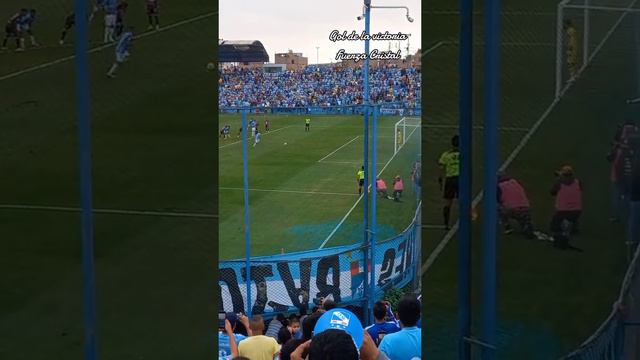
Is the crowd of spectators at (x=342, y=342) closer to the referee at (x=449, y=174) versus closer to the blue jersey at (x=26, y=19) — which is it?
the referee at (x=449, y=174)

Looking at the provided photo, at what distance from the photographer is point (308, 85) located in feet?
211

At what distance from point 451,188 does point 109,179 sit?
1103mm

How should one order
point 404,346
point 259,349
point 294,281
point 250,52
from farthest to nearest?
1. point 250,52
2. point 294,281
3. point 259,349
4. point 404,346

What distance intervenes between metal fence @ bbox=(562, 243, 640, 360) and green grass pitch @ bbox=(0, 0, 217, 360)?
1.27 meters

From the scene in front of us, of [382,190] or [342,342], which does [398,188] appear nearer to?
[382,190]

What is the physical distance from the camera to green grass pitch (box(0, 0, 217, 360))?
2299 mm

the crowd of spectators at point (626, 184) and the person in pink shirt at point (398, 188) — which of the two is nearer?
the crowd of spectators at point (626, 184)

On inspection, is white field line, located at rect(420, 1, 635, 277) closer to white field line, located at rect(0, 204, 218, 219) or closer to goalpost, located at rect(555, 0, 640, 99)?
goalpost, located at rect(555, 0, 640, 99)

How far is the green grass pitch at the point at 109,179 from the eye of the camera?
230 cm

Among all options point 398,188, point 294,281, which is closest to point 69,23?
point 294,281

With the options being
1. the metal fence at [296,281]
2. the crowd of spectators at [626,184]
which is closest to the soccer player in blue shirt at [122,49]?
the crowd of spectators at [626,184]

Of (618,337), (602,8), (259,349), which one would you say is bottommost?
(259,349)

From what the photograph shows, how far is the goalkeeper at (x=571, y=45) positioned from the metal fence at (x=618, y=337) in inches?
27.8

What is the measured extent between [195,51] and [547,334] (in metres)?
1.46
